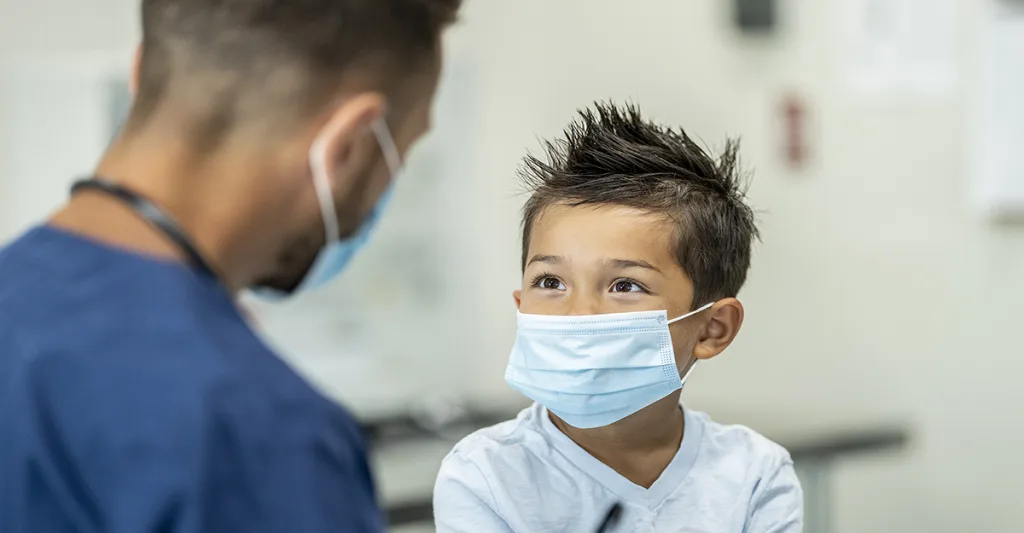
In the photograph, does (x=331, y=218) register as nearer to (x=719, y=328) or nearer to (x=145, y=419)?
(x=145, y=419)

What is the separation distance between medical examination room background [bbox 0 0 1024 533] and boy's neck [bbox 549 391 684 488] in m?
2.02

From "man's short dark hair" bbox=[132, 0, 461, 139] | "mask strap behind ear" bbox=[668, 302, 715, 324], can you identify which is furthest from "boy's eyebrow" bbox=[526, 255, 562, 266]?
"man's short dark hair" bbox=[132, 0, 461, 139]

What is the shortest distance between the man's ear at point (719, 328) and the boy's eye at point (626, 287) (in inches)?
2.9

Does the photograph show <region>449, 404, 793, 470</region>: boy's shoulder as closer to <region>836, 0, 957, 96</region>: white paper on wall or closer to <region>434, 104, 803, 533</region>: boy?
<region>434, 104, 803, 533</region>: boy

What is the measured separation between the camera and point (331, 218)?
0.90 meters

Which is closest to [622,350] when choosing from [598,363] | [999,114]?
[598,363]

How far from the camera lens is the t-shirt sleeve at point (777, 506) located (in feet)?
3.20

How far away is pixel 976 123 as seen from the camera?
3400mm

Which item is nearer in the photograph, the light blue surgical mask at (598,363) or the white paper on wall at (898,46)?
the light blue surgical mask at (598,363)

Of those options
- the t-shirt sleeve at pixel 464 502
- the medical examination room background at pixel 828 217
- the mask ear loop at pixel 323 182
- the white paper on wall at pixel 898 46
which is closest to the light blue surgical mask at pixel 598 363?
the t-shirt sleeve at pixel 464 502

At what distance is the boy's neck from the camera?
39.1 inches

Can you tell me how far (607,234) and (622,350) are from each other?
0.35ft

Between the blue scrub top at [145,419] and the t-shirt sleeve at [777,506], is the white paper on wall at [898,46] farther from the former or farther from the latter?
the blue scrub top at [145,419]

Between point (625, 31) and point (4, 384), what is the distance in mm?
2679
